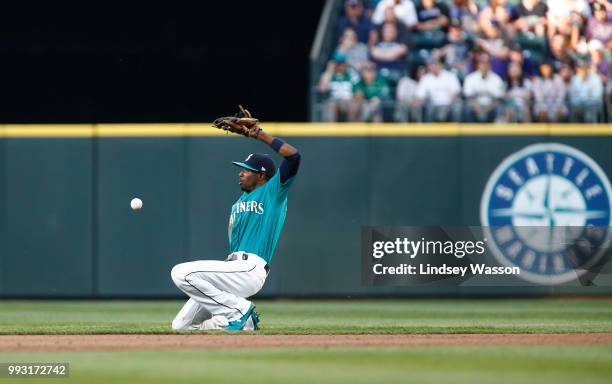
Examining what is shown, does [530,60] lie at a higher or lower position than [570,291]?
higher

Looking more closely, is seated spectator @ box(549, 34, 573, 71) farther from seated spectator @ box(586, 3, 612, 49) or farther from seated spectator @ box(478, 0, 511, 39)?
A: seated spectator @ box(478, 0, 511, 39)

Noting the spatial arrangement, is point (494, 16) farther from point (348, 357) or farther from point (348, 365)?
point (348, 365)

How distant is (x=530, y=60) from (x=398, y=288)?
12.0 ft

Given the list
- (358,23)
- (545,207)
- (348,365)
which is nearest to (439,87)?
(358,23)

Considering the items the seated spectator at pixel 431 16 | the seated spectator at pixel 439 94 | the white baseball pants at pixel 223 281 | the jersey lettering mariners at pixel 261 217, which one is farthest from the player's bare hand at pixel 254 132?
the seated spectator at pixel 431 16

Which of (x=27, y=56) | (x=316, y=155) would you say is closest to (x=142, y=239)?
(x=316, y=155)

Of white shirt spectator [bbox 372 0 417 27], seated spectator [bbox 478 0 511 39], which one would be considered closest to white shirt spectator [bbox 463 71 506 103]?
seated spectator [bbox 478 0 511 39]

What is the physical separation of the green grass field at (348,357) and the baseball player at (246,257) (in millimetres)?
432

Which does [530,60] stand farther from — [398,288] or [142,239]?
[142,239]

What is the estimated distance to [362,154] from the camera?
16172mm

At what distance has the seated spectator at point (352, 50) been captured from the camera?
1703 centimetres

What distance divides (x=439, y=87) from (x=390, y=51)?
0.93m

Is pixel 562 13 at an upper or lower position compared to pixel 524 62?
upper

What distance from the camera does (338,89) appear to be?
1672 centimetres
